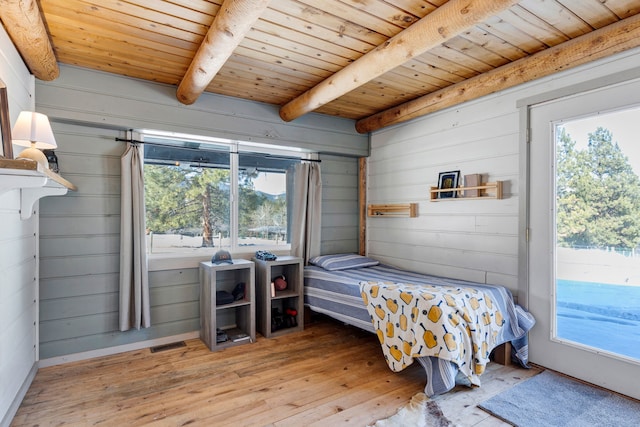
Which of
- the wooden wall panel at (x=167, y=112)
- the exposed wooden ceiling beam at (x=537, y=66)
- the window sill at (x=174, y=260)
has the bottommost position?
the window sill at (x=174, y=260)

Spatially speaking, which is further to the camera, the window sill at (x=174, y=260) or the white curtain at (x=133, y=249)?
the window sill at (x=174, y=260)

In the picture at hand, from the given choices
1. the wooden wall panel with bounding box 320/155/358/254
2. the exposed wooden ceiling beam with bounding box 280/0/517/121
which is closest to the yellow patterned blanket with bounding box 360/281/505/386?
the exposed wooden ceiling beam with bounding box 280/0/517/121

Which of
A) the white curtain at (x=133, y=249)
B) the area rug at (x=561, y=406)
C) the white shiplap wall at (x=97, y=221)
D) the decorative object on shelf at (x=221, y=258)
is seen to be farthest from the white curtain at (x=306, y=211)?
the area rug at (x=561, y=406)

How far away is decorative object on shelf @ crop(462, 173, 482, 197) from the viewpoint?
10.2 feet

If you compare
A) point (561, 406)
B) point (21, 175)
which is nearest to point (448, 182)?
point (561, 406)

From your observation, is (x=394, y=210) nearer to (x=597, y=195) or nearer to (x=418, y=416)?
(x=597, y=195)

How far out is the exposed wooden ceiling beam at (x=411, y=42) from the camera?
1.83 metres

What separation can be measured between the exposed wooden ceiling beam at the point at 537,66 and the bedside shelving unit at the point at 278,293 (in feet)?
6.65

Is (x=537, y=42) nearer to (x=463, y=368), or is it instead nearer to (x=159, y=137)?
(x=463, y=368)

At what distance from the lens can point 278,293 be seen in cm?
363

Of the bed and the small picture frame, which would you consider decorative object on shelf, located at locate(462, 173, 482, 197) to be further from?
the bed

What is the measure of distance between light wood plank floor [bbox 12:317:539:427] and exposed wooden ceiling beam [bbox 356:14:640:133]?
2277 millimetres

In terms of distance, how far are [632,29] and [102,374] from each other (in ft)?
14.2

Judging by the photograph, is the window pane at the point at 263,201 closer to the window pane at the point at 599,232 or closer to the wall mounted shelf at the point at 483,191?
the wall mounted shelf at the point at 483,191
